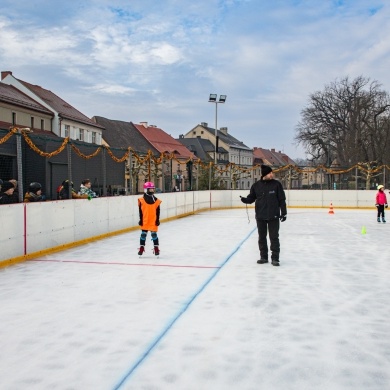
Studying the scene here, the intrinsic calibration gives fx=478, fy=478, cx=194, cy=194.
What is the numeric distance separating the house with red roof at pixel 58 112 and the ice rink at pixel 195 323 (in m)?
32.5

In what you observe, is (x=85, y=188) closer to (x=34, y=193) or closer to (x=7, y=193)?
(x=34, y=193)

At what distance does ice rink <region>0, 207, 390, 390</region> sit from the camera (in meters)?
3.22

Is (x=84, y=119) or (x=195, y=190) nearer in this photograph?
(x=195, y=190)

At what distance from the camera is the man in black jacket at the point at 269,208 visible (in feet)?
25.3

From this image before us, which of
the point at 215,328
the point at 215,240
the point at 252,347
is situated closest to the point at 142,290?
the point at 215,328

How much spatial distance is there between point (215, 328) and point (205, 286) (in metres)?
1.82

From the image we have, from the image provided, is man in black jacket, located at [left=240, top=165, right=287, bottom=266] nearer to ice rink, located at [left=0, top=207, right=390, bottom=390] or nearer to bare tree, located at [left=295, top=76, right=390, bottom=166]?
ice rink, located at [left=0, top=207, right=390, bottom=390]

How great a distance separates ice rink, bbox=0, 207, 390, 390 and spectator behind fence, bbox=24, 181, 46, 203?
51.7 inches

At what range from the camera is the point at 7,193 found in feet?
27.3

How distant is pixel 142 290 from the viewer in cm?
593

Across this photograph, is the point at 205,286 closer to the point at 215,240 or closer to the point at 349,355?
the point at 349,355

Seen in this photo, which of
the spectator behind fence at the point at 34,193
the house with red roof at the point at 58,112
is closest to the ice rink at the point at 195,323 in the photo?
the spectator behind fence at the point at 34,193

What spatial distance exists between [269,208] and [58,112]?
35098 millimetres

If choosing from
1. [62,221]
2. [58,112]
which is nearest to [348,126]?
[58,112]
